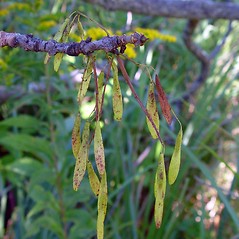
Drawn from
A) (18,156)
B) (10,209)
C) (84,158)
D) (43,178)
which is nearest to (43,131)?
(43,178)

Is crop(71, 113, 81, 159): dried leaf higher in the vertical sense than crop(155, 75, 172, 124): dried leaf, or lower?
lower

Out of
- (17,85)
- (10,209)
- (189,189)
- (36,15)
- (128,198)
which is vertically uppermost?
(36,15)

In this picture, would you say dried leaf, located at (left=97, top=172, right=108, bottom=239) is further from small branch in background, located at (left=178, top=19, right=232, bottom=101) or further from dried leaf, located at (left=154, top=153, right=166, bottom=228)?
small branch in background, located at (left=178, top=19, right=232, bottom=101)

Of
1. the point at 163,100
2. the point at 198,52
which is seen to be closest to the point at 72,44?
the point at 163,100

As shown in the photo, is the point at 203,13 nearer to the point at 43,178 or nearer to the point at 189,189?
the point at 43,178

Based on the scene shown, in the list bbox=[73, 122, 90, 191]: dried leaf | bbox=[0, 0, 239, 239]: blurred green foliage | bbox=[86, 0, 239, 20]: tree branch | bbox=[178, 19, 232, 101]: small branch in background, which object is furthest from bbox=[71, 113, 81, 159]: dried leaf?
bbox=[178, 19, 232, 101]: small branch in background

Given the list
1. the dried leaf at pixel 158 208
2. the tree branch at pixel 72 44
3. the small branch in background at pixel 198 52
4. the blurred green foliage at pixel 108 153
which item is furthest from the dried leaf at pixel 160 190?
the small branch in background at pixel 198 52

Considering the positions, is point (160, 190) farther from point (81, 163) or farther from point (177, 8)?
point (177, 8)
